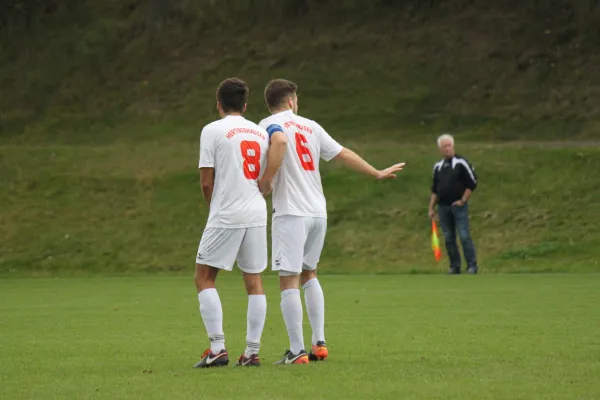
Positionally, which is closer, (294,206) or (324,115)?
(294,206)

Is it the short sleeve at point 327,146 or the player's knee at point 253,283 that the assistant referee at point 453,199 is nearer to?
the short sleeve at point 327,146

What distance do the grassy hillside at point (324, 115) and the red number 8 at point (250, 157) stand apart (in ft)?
46.9

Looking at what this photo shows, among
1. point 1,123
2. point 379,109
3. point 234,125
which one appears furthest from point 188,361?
point 1,123

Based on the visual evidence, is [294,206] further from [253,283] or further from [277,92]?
[277,92]

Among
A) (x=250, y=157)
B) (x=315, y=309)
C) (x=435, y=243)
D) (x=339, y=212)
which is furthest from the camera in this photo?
(x=339, y=212)

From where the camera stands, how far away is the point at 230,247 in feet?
33.2

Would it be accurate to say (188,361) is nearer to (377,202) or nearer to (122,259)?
(122,259)

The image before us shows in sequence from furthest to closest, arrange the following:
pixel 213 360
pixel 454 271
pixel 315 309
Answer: pixel 454 271 → pixel 315 309 → pixel 213 360

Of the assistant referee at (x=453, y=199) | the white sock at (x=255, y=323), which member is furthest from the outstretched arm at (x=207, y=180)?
Answer: the assistant referee at (x=453, y=199)

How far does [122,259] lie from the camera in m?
25.7

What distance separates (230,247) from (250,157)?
0.67 meters

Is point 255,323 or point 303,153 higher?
point 303,153

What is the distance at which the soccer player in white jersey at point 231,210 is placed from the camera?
10.1m

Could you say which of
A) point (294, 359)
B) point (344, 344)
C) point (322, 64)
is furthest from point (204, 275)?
point (322, 64)
